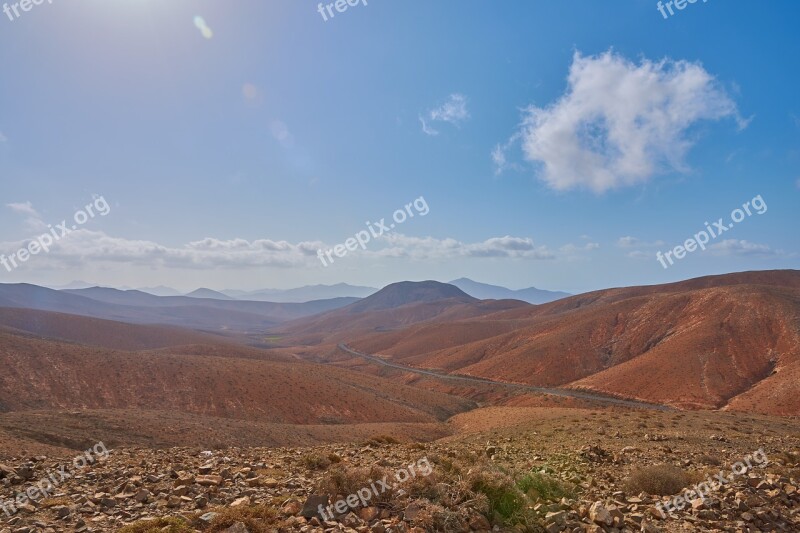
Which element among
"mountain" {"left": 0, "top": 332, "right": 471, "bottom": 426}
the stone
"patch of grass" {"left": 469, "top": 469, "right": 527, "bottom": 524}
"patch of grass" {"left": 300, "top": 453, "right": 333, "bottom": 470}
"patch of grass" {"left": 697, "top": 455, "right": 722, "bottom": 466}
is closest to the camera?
the stone

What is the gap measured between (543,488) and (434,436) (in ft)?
87.0

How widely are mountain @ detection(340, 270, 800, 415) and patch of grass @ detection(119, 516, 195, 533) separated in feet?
189

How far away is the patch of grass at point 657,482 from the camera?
436 inches

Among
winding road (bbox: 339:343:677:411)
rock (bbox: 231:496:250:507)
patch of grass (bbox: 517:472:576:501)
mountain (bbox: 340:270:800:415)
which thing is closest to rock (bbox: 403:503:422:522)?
patch of grass (bbox: 517:472:576:501)

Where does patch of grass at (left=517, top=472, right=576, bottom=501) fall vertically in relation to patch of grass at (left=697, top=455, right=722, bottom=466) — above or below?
above

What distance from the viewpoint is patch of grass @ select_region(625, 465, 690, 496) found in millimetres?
11086

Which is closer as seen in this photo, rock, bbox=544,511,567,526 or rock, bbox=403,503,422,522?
rock, bbox=403,503,422,522

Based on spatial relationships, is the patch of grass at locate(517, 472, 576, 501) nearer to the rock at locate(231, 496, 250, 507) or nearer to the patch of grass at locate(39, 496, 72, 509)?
the rock at locate(231, 496, 250, 507)

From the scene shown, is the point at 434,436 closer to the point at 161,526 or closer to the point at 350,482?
the point at 350,482

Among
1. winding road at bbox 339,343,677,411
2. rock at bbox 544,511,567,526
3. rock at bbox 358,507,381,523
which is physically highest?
rock at bbox 358,507,381,523

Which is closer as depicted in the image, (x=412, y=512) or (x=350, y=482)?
(x=412, y=512)

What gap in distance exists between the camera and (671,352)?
6806cm

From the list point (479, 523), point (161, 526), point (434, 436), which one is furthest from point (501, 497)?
point (434, 436)

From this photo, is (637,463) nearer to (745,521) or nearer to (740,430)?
(745,521)
